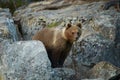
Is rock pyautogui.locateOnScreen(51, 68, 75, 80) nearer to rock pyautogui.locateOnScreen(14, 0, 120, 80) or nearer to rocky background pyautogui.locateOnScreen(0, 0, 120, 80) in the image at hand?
rocky background pyautogui.locateOnScreen(0, 0, 120, 80)

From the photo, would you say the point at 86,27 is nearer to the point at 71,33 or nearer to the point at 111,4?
the point at 111,4

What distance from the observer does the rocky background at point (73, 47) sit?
36.4ft

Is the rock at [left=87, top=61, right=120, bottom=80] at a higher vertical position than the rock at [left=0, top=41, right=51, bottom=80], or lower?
lower

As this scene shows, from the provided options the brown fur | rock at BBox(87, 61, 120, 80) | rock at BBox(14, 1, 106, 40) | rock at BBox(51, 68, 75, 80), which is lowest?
rock at BBox(87, 61, 120, 80)

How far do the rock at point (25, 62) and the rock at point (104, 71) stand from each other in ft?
4.73

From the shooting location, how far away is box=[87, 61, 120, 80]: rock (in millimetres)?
11539

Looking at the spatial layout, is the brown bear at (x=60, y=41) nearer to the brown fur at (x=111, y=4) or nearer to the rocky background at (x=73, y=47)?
the rocky background at (x=73, y=47)

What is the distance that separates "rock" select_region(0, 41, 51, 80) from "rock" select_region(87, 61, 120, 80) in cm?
144

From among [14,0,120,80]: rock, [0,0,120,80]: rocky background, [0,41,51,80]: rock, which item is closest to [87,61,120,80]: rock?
[0,0,120,80]: rocky background

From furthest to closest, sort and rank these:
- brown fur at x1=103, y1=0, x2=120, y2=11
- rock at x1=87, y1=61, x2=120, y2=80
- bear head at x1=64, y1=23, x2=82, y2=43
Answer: brown fur at x1=103, y1=0, x2=120, y2=11 < bear head at x1=64, y1=23, x2=82, y2=43 < rock at x1=87, y1=61, x2=120, y2=80

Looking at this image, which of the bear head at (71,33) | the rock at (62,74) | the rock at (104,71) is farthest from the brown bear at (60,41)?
the rock at (62,74)

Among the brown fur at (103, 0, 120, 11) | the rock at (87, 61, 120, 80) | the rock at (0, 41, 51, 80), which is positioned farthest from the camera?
the brown fur at (103, 0, 120, 11)

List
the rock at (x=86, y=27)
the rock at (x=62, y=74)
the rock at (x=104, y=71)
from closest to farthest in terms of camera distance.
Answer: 1. the rock at (x=62, y=74)
2. the rock at (x=104, y=71)
3. the rock at (x=86, y=27)

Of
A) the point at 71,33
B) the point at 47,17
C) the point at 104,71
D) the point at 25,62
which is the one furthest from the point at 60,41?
the point at 47,17
